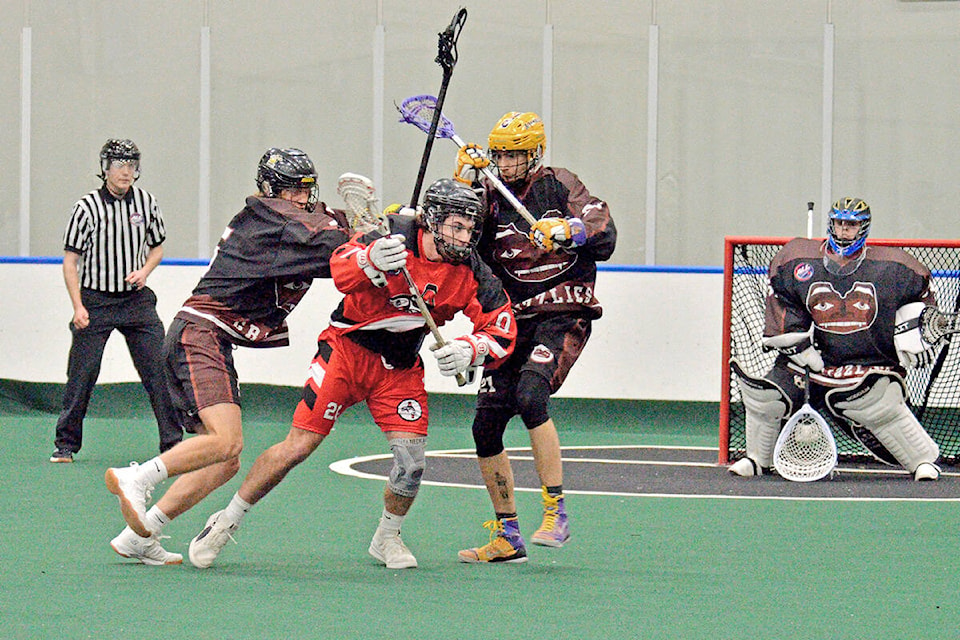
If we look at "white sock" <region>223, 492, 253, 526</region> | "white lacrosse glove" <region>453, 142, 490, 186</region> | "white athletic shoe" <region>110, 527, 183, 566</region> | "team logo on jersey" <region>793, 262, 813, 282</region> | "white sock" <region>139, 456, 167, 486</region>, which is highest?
"white lacrosse glove" <region>453, 142, 490, 186</region>

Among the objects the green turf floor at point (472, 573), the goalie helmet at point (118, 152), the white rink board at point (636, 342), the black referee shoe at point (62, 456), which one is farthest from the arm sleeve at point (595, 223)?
the white rink board at point (636, 342)

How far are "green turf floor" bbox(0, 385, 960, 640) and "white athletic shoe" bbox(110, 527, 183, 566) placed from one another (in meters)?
0.06

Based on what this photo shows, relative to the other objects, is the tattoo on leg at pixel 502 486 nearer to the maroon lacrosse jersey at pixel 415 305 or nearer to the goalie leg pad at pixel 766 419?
the maroon lacrosse jersey at pixel 415 305

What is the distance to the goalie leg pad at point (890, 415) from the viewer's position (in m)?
7.89

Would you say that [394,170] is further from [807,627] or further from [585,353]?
[807,627]

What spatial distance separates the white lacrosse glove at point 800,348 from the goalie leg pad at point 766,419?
181 mm

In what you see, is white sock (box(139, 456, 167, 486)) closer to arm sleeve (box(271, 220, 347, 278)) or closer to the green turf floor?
the green turf floor

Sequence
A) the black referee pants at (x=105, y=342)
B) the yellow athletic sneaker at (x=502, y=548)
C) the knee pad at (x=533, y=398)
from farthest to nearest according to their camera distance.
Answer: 1. the black referee pants at (x=105, y=342)
2. the knee pad at (x=533, y=398)
3. the yellow athletic sneaker at (x=502, y=548)

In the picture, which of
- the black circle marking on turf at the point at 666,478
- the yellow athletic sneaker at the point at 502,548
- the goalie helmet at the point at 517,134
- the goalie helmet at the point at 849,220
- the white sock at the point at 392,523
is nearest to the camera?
the white sock at the point at 392,523

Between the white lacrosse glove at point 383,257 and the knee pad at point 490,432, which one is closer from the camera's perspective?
the white lacrosse glove at point 383,257

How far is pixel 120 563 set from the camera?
17.2 ft

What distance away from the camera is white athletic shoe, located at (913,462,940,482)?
7789mm

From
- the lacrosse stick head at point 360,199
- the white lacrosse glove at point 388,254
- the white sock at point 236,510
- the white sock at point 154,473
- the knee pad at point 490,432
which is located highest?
the lacrosse stick head at point 360,199

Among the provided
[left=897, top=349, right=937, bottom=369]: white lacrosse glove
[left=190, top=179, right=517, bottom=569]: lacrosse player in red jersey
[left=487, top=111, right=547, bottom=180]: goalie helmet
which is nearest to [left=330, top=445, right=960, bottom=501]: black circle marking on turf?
[left=897, top=349, right=937, bottom=369]: white lacrosse glove
